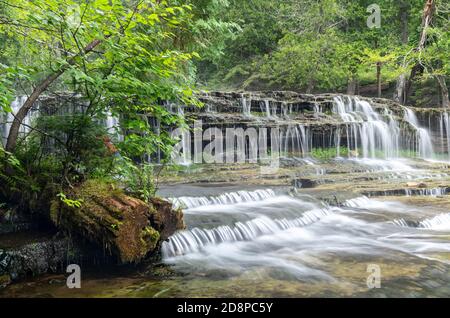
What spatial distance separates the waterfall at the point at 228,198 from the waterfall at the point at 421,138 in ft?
47.0

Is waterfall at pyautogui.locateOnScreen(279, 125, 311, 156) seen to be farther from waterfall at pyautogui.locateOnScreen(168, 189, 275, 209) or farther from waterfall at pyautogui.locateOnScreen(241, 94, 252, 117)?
waterfall at pyautogui.locateOnScreen(168, 189, 275, 209)

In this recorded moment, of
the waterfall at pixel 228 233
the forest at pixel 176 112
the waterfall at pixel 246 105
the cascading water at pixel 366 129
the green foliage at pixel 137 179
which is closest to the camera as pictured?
the forest at pixel 176 112

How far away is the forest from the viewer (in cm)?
507

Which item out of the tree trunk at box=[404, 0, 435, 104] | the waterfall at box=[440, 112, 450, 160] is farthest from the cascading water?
the tree trunk at box=[404, 0, 435, 104]

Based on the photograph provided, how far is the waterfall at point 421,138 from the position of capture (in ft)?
70.7

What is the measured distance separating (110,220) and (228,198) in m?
4.93

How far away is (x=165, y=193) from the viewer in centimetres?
1008

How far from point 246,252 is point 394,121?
16835mm

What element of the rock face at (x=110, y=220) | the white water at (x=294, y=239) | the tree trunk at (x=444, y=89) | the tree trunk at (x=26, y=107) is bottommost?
the white water at (x=294, y=239)

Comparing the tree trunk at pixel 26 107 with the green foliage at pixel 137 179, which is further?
the green foliage at pixel 137 179

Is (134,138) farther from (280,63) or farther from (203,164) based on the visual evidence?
(280,63)

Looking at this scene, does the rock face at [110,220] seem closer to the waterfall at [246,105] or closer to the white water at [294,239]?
the white water at [294,239]

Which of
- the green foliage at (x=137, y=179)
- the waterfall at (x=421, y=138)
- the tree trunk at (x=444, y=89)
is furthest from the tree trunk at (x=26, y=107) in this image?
the tree trunk at (x=444, y=89)
